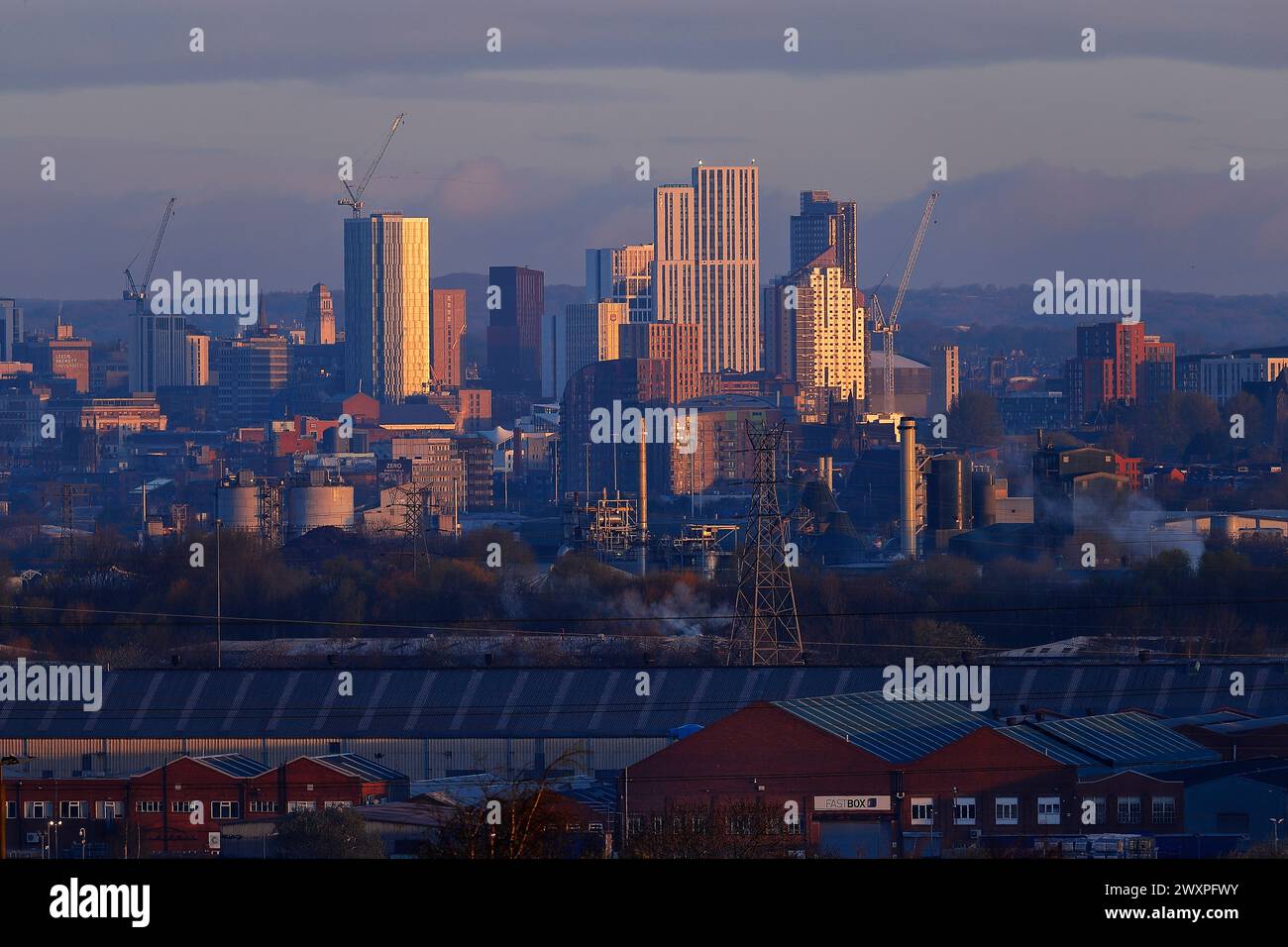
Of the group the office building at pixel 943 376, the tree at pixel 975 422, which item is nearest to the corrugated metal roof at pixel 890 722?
the tree at pixel 975 422

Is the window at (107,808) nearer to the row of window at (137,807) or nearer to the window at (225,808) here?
the row of window at (137,807)

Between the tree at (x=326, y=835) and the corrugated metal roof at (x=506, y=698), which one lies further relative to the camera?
the corrugated metal roof at (x=506, y=698)

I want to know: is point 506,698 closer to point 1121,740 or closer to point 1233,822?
point 1121,740

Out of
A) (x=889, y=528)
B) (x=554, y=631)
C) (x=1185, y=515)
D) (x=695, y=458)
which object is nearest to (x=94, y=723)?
(x=554, y=631)

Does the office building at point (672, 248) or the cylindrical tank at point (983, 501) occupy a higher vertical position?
the office building at point (672, 248)

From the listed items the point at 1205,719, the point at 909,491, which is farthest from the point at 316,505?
the point at 1205,719
